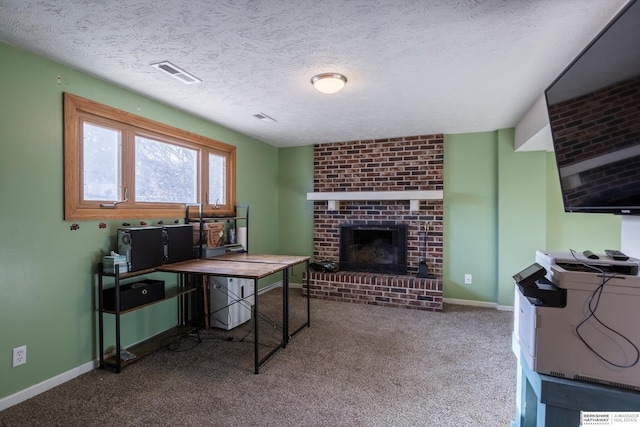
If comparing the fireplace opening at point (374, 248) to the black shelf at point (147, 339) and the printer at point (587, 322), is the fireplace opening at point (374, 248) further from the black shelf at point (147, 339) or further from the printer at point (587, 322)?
the printer at point (587, 322)

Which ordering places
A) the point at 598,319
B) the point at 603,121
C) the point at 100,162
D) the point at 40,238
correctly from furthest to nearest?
the point at 100,162
the point at 40,238
the point at 603,121
the point at 598,319

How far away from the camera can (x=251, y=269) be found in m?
2.64

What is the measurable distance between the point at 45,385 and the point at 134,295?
0.76 metres

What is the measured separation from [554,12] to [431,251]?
3.18 metres

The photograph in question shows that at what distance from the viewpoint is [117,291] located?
7.63 ft

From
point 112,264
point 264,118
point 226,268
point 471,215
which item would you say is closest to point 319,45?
point 264,118

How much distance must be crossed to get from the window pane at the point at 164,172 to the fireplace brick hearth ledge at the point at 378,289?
2099 millimetres

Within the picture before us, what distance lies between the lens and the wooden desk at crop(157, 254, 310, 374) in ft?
7.89

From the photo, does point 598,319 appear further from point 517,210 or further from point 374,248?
point 374,248

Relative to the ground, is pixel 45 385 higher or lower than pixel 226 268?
lower

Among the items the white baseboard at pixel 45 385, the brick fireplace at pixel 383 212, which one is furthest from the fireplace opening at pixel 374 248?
the white baseboard at pixel 45 385

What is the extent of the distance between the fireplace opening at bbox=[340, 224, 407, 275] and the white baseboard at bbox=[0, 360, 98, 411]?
3209 mm

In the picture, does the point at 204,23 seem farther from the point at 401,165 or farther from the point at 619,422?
the point at 401,165

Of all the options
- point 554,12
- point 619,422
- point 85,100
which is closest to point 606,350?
point 619,422
